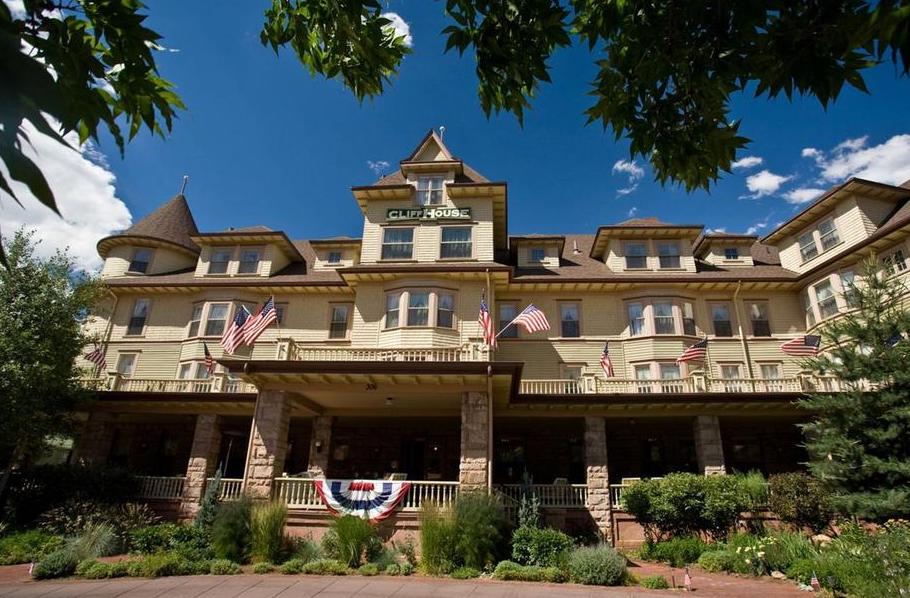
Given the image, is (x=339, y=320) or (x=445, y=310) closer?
(x=445, y=310)

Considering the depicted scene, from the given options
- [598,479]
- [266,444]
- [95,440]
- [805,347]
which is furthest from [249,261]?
[805,347]

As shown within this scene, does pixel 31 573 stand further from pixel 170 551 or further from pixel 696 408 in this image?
pixel 696 408

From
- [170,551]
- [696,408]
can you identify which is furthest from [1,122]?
[696,408]

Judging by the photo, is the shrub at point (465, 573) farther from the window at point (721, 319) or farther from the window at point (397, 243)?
the window at point (721, 319)

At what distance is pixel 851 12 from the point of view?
3.46 m

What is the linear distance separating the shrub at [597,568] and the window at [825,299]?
17086 millimetres

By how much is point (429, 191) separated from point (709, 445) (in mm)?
16983

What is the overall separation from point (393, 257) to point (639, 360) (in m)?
12.5

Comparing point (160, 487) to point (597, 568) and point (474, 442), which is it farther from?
point (597, 568)

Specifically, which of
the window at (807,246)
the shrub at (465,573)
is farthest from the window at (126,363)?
the window at (807,246)

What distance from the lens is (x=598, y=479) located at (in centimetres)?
1802

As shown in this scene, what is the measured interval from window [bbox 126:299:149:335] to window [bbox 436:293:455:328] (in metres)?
Answer: 15.6

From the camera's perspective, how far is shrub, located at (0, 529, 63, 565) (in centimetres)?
1405

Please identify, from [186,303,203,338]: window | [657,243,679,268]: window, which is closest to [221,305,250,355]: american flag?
[186,303,203,338]: window
